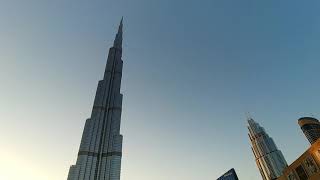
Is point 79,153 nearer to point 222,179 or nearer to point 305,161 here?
point 222,179

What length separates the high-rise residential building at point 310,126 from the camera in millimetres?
152125

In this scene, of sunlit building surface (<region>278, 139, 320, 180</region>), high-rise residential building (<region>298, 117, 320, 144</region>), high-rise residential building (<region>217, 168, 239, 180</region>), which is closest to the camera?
sunlit building surface (<region>278, 139, 320, 180</region>)

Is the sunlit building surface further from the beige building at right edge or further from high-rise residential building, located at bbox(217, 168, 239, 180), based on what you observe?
high-rise residential building, located at bbox(217, 168, 239, 180)

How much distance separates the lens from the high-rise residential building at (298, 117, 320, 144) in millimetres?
152125

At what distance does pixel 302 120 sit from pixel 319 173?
10150 centimetres

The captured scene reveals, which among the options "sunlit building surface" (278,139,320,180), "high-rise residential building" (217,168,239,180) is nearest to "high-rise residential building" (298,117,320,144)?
"sunlit building surface" (278,139,320,180)

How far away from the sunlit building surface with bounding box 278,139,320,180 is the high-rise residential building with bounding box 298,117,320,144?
289 ft

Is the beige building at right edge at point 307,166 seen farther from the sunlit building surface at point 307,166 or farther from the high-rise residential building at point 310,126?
the high-rise residential building at point 310,126

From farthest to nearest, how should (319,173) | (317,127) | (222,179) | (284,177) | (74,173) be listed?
(74,173)
(317,127)
(222,179)
(284,177)
(319,173)

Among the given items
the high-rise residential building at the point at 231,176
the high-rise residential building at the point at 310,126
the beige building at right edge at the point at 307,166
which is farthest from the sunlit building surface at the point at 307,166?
the high-rise residential building at the point at 310,126

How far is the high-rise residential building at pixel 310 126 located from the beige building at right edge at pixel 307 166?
8826 cm

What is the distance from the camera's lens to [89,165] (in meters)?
193

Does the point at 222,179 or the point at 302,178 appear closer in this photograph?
the point at 302,178

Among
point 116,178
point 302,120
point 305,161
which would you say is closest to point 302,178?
point 305,161
